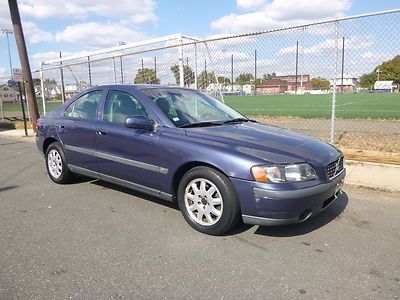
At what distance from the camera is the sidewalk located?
5.50 meters

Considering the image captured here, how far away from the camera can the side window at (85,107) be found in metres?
5.10

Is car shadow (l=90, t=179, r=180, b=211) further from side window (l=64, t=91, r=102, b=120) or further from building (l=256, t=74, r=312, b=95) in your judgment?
building (l=256, t=74, r=312, b=95)

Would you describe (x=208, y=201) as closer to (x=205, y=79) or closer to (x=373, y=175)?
(x=373, y=175)

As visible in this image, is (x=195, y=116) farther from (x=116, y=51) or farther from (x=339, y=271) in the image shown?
(x=116, y=51)

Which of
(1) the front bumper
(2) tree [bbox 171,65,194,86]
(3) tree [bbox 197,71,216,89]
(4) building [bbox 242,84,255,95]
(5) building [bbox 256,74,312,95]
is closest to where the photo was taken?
(1) the front bumper

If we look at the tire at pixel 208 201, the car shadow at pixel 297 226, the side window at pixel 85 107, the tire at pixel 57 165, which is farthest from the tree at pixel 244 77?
the tire at pixel 208 201

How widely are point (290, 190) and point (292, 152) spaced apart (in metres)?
0.44

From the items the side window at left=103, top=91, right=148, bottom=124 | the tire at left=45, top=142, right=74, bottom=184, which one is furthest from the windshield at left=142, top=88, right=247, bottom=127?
the tire at left=45, top=142, right=74, bottom=184

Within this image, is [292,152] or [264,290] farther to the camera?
[292,152]

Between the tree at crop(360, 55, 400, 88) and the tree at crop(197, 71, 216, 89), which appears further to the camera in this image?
the tree at crop(197, 71, 216, 89)

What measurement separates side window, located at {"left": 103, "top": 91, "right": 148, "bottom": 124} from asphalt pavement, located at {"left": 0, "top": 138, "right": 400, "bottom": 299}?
3.62 ft

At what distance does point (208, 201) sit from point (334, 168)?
1.37 meters

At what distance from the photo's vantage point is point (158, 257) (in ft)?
10.9

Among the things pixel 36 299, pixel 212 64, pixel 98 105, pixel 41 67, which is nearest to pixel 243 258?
pixel 36 299
